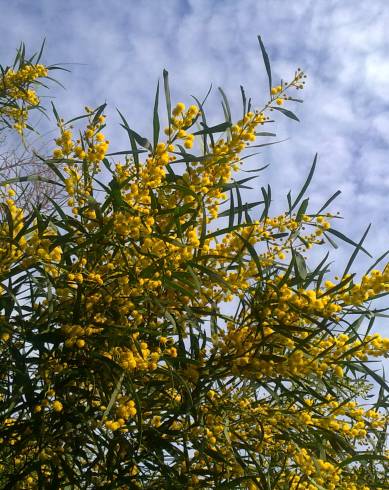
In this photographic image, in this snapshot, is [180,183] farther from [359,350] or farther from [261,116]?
[359,350]

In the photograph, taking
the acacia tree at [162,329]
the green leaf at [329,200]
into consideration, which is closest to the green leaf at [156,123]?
the acacia tree at [162,329]

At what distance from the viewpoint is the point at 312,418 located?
6.78ft

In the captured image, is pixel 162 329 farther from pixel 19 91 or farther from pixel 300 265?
pixel 19 91

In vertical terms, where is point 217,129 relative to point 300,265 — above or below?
above

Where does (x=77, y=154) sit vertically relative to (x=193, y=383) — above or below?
above

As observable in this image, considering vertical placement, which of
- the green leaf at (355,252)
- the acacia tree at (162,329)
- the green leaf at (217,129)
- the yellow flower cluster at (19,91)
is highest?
the yellow flower cluster at (19,91)

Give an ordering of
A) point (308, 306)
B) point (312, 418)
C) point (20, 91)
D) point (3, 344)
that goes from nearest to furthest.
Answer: point (308, 306) < point (3, 344) < point (312, 418) < point (20, 91)

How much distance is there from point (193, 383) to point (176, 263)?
415mm

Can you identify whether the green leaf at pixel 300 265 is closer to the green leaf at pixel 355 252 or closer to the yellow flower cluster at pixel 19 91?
the green leaf at pixel 355 252

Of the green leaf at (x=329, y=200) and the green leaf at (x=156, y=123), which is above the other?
the green leaf at (x=329, y=200)

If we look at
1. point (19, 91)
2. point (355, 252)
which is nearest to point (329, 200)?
point (355, 252)

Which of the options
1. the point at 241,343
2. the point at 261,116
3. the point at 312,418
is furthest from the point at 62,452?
the point at 261,116

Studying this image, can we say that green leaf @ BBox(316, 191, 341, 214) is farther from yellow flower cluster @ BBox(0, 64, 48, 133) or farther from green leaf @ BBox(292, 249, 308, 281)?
yellow flower cluster @ BBox(0, 64, 48, 133)

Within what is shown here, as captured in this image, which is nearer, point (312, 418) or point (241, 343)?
point (241, 343)
